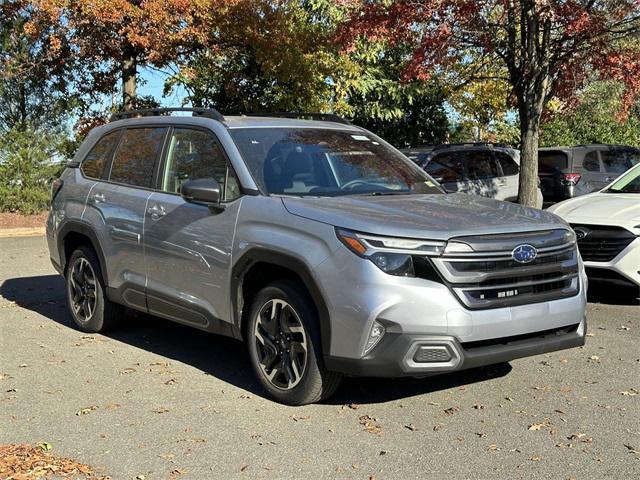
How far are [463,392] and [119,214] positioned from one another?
3.12m

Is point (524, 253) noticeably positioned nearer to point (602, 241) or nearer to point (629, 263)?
point (629, 263)

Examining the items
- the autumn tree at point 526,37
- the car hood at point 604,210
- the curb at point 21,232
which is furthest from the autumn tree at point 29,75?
the car hood at point 604,210

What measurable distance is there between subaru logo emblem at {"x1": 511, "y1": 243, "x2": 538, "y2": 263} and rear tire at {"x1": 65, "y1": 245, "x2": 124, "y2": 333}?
3716 mm

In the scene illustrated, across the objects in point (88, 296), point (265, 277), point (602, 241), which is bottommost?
point (88, 296)

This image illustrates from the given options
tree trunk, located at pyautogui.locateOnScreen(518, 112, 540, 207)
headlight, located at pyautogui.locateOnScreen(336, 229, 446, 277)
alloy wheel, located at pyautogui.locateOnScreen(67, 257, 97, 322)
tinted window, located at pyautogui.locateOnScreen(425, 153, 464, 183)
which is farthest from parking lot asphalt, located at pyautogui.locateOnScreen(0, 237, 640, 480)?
tinted window, located at pyautogui.locateOnScreen(425, 153, 464, 183)

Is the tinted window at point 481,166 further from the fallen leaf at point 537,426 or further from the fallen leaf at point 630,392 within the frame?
the fallen leaf at point 537,426

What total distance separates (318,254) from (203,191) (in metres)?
1.07

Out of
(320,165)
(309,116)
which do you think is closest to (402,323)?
(320,165)

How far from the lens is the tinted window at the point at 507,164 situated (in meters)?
13.7

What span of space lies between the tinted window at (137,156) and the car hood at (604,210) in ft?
15.0

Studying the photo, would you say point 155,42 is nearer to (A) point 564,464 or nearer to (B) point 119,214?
(B) point 119,214

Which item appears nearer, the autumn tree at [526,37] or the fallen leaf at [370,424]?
the fallen leaf at [370,424]

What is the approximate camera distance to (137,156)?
20.9ft

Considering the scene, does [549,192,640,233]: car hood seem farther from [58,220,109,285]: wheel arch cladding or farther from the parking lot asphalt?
[58,220,109,285]: wheel arch cladding
